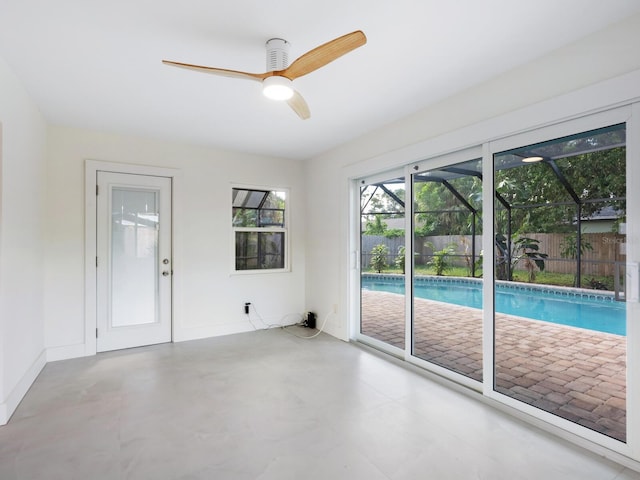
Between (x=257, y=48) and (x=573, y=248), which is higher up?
(x=257, y=48)

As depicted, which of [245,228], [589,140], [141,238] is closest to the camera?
[589,140]

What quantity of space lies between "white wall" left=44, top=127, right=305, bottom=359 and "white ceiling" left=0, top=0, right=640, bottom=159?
25.2 inches

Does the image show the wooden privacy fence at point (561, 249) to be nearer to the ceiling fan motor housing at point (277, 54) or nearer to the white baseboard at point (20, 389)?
the ceiling fan motor housing at point (277, 54)

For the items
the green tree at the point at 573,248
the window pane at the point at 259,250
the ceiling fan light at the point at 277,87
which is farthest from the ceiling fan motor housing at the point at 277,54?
the window pane at the point at 259,250

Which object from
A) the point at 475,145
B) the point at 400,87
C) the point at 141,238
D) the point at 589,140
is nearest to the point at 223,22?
the point at 400,87

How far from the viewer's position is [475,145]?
2729mm

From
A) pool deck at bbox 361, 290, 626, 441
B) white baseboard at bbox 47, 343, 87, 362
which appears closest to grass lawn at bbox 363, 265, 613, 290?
pool deck at bbox 361, 290, 626, 441

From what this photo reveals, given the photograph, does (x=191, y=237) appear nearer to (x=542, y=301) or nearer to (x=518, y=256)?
(x=518, y=256)

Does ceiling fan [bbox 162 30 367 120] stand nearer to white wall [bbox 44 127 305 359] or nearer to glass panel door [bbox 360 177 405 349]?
glass panel door [bbox 360 177 405 349]

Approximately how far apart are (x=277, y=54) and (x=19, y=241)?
8.14ft

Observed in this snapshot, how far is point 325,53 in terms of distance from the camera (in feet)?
5.91

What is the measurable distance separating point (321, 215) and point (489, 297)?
8.55ft

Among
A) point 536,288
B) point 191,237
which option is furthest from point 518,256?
point 191,237

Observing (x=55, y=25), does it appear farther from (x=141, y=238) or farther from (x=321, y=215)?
(x=321, y=215)
